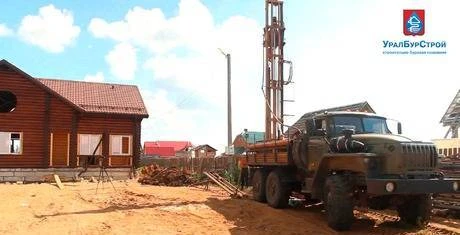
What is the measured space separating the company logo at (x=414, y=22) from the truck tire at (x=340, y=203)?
9.60 m

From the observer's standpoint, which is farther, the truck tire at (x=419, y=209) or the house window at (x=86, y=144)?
the house window at (x=86, y=144)

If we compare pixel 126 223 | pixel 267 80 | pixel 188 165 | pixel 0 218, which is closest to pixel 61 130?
pixel 188 165

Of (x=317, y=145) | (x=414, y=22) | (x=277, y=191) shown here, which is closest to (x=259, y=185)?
(x=277, y=191)

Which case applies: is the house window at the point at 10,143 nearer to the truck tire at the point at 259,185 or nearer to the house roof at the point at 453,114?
the truck tire at the point at 259,185

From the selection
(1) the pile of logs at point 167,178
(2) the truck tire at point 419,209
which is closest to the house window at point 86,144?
(1) the pile of logs at point 167,178

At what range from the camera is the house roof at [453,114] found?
111 feet

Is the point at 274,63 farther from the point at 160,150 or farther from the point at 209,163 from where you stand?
the point at 160,150

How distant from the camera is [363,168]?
414 inches

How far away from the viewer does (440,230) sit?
1103 centimetres

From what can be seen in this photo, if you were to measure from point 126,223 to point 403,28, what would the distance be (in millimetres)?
12315

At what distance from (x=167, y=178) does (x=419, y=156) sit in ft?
53.9

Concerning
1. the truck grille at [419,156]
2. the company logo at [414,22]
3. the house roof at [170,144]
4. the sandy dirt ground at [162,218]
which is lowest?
the sandy dirt ground at [162,218]

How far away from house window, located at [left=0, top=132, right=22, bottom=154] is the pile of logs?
716 cm

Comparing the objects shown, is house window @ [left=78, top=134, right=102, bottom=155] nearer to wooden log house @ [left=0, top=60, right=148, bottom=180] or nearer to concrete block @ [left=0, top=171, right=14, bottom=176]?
wooden log house @ [left=0, top=60, right=148, bottom=180]
